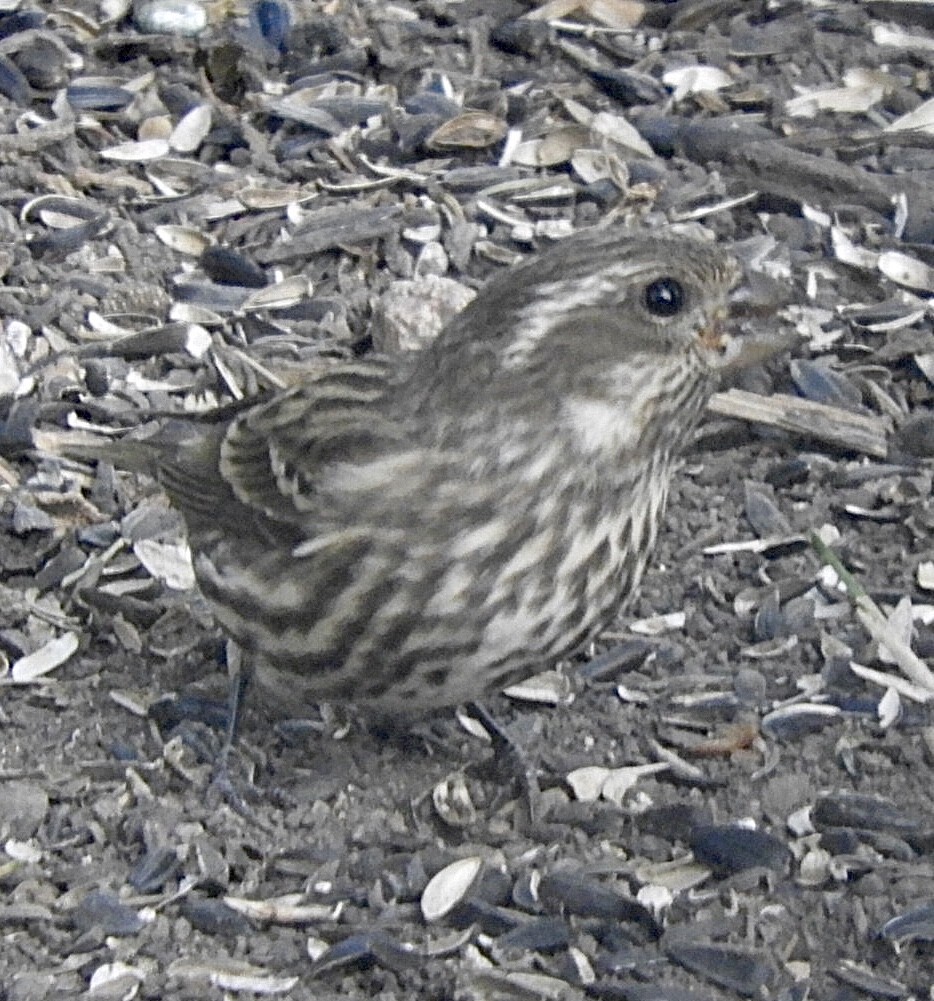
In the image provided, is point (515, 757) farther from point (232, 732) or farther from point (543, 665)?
point (232, 732)

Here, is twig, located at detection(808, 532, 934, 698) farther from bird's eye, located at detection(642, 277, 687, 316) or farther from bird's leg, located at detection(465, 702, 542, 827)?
bird's eye, located at detection(642, 277, 687, 316)

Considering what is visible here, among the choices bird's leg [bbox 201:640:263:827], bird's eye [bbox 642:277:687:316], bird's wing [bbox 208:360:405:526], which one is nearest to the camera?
bird's eye [bbox 642:277:687:316]

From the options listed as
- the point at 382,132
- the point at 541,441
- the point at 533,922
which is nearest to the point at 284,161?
the point at 382,132

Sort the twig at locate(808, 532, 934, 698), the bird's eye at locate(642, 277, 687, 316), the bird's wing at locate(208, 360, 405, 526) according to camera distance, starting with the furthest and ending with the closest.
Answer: the twig at locate(808, 532, 934, 698) → the bird's wing at locate(208, 360, 405, 526) → the bird's eye at locate(642, 277, 687, 316)

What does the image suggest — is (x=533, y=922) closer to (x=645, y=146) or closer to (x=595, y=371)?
(x=595, y=371)

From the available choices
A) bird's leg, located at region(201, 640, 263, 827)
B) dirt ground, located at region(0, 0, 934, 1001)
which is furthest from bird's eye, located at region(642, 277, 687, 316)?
bird's leg, located at region(201, 640, 263, 827)

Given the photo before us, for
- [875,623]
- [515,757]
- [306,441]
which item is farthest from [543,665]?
[875,623]

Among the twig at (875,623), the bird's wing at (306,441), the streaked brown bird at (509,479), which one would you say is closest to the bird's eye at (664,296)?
the streaked brown bird at (509,479)

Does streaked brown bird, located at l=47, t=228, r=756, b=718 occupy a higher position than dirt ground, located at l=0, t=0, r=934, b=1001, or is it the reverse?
streaked brown bird, located at l=47, t=228, r=756, b=718
